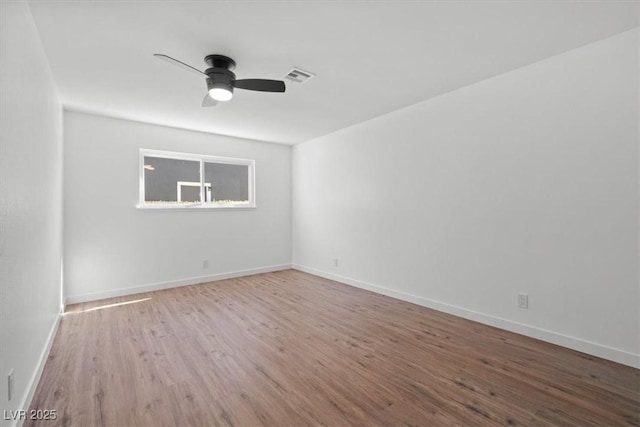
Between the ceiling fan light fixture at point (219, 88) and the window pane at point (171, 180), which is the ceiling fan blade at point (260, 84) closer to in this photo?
the ceiling fan light fixture at point (219, 88)

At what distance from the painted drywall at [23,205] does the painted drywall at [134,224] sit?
4.34ft

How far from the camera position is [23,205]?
1729mm

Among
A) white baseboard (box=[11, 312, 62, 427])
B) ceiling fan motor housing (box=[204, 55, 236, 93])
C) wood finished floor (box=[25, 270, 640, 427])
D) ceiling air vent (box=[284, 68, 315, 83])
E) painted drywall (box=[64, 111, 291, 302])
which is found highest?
ceiling air vent (box=[284, 68, 315, 83])

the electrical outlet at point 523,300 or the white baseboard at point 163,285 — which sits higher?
the electrical outlet at point 523,300

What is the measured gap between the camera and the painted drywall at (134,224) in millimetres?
3715

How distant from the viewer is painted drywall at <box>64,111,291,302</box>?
371cm

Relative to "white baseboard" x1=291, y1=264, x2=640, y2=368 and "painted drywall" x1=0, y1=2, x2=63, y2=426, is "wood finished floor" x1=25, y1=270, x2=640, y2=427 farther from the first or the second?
"painted drywall" x1=0, y1=2, x2=63, y2=426

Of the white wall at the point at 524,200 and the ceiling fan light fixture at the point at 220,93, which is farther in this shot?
the ceiling fan light fixture at the point at 220,93

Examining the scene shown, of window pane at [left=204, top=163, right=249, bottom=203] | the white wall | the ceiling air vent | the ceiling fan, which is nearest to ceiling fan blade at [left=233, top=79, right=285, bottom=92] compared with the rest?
the ceiling fan

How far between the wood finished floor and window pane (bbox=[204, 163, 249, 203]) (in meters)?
A: 2.28

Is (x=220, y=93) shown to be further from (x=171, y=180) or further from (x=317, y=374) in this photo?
(x=171, y=180)

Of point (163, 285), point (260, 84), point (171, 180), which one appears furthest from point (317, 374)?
point (171, 180)

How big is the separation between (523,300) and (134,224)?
4846mm

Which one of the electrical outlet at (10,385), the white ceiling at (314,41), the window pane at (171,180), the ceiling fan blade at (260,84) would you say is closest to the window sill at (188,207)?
the window pane at (171,180)
